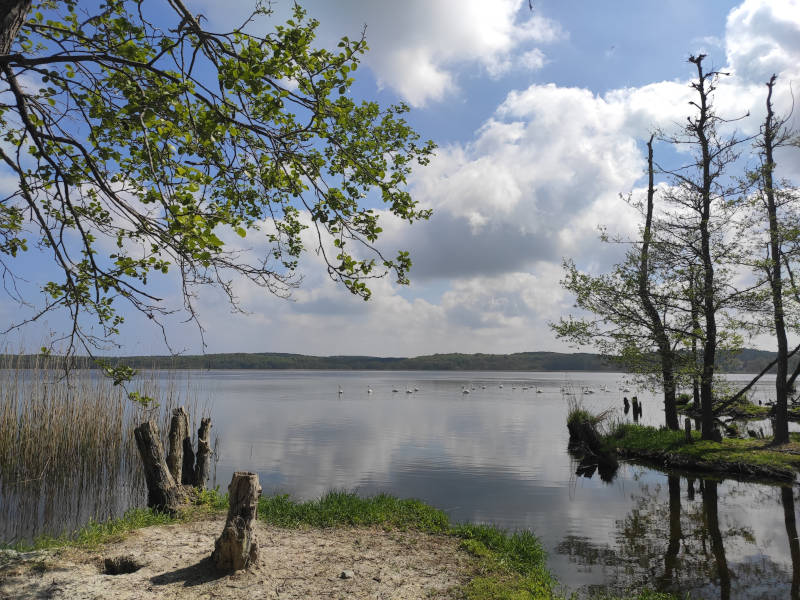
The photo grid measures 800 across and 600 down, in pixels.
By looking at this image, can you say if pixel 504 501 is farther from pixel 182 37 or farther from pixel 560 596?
pixel 182 37

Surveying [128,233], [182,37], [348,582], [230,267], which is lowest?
[348,582]

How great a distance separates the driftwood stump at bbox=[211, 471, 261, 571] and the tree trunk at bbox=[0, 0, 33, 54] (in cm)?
539

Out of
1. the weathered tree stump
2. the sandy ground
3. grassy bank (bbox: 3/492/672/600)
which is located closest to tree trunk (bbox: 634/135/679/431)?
Result: grassy bank (bbox: 3/492/672/600)

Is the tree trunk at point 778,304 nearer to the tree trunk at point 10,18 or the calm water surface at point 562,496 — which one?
the calm water surface at point 562,496

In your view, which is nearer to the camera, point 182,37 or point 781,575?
point 182,37

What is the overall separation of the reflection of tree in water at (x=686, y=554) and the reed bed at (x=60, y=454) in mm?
9586

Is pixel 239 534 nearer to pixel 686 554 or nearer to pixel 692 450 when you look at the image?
pixel 686 554

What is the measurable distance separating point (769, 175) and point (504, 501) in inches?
Answer: 549

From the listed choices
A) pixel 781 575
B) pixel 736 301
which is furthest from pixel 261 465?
pixel 736 301

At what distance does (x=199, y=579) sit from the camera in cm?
604

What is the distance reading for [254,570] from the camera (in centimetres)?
628

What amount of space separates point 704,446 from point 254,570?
15318mm

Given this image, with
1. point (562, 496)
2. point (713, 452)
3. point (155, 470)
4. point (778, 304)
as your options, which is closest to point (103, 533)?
point (155, 470)

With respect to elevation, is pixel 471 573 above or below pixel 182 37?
below
